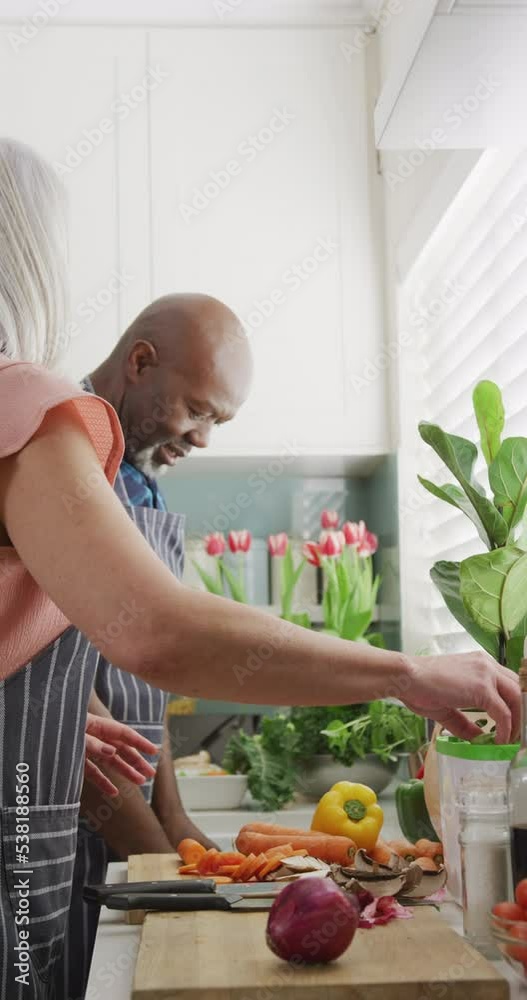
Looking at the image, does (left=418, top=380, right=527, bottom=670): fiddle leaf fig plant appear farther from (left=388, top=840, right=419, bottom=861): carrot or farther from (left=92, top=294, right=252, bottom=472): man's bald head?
(left=92, top=294, right=252, bottom=472): man's bald head

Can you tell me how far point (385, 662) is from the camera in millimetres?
764

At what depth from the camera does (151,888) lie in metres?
1.00

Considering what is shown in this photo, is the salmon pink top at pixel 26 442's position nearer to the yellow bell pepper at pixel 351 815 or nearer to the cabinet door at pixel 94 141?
the yellow bell pepper at pixel 351 815

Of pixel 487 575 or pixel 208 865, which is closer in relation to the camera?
pixel 487 575

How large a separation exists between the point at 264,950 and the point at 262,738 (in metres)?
1.39

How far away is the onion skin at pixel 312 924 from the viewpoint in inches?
29.8

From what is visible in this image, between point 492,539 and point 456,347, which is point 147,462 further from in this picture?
point 492,539

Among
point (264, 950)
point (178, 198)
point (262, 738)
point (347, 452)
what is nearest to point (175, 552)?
point (262, 738)

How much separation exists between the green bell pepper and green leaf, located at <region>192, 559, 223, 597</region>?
113 cm

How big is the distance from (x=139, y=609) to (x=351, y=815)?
0.77 meters

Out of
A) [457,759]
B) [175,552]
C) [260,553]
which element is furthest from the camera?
[260,553]

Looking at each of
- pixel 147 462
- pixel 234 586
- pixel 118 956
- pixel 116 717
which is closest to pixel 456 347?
pixel 147 462

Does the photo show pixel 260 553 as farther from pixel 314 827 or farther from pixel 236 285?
pixel 314 827

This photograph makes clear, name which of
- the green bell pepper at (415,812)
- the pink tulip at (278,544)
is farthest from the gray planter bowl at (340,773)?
the green bell pepper at (415,812)
